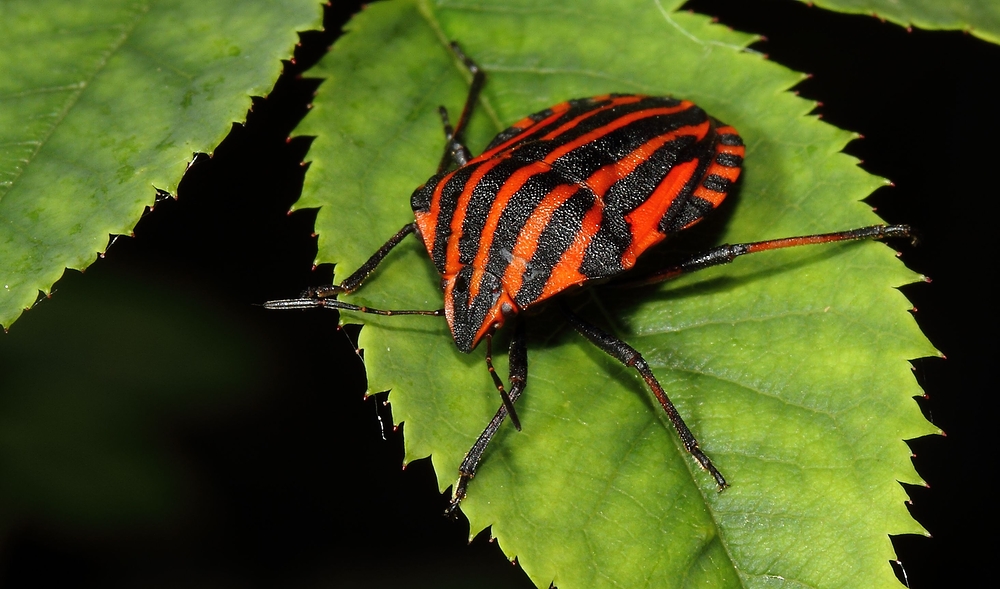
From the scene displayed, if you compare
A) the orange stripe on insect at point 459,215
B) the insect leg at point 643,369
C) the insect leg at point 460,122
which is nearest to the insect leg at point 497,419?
the insect leg at point 643,369

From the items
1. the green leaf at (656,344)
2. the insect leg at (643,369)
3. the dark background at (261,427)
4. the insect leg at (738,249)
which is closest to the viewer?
the green leaf at (656,344)

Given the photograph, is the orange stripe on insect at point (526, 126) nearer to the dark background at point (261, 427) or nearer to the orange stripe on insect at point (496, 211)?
the orange stripe on insect at point (496, 211)

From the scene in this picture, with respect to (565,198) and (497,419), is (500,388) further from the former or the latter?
(565,198)

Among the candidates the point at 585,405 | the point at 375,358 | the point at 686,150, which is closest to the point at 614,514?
the point at 585,405

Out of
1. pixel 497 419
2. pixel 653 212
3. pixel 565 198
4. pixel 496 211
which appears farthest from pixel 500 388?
pixel 653 212

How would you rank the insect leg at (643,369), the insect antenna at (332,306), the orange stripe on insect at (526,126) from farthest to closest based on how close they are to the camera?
1. the orange stripe on insect at (526,126)
2. the insect antenna at (332,306)
3. the insect leg at (643,369)

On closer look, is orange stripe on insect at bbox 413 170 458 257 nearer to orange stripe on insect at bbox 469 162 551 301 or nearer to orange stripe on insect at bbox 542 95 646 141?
orange stripe on insect at bbox 469 162 551 301

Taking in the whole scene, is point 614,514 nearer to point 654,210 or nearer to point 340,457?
point 654,210
